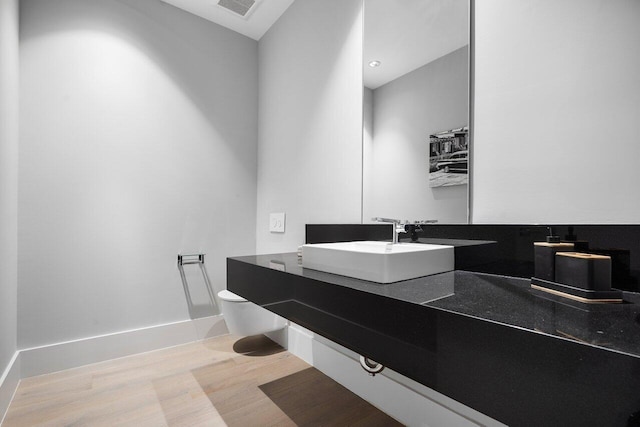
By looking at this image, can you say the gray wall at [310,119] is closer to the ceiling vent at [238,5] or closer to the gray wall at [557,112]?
the ceiling vent at [238,5]

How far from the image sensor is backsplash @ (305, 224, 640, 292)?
0.76 meters

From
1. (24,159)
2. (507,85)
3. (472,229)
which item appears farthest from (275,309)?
(24,159)

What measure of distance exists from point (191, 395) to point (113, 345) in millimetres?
753

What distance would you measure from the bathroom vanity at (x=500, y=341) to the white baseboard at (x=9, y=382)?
5.00ft

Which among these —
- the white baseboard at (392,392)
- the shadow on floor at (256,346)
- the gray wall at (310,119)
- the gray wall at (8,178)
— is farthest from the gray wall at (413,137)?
the gray wall at (8,178)

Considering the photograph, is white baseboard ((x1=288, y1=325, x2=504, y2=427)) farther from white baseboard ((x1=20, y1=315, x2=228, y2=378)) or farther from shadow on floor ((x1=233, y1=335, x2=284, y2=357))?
white baseboard ((x1=20, y1=315, x2=228, y2=378))

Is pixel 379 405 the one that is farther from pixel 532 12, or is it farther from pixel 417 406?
pixel 532 12

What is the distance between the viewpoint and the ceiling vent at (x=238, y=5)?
2.05 metres

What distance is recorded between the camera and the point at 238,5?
6.85 feet

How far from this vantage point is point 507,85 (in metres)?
1.06

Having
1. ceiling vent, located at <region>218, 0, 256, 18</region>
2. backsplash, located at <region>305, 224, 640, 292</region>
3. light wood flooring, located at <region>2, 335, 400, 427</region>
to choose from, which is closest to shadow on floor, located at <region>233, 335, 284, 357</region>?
light wood flooring, located at <region>2, 335, 400, 427</region>

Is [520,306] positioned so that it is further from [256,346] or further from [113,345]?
[113,345]

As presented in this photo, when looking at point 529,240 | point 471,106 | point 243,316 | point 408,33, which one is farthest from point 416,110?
point 243,316

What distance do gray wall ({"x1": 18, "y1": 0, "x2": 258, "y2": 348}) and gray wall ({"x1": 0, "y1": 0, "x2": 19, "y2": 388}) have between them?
76 mm
